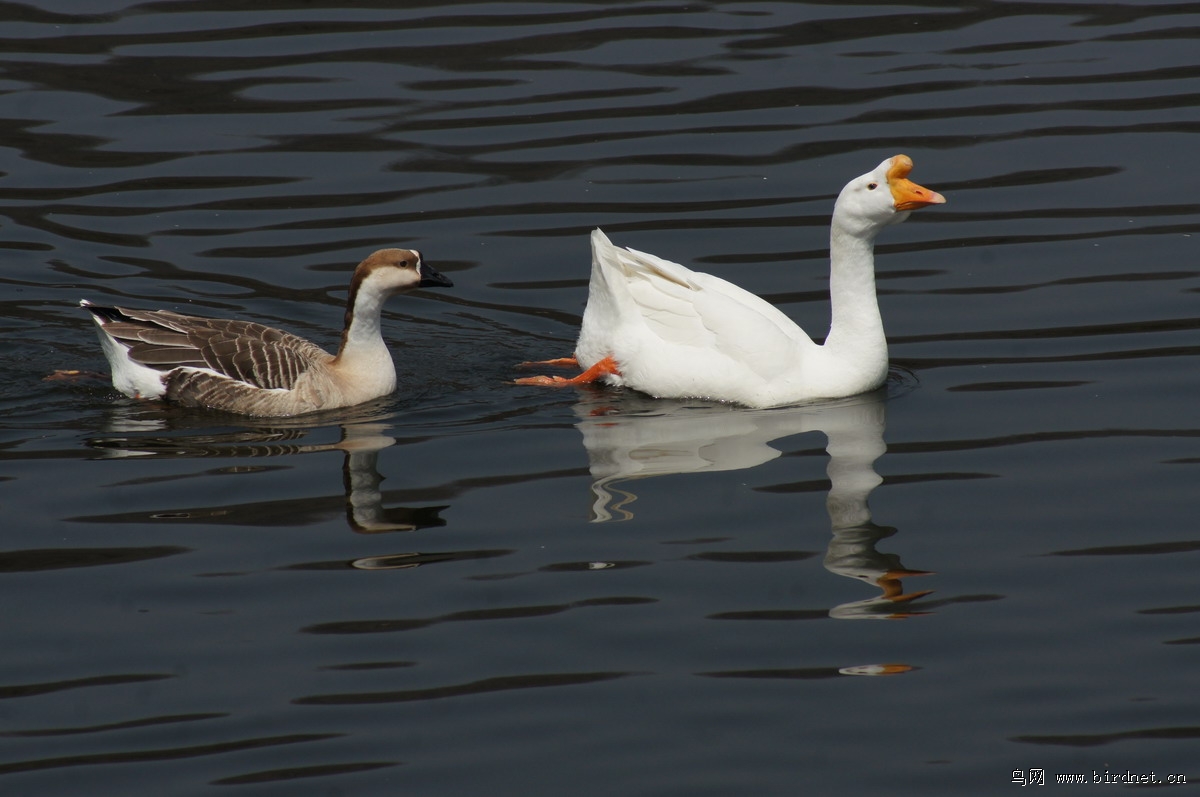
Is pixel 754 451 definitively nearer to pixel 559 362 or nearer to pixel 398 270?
pixel 559 362

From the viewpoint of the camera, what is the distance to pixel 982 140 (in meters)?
15.9

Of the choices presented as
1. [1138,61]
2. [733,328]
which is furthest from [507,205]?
[1138,61]

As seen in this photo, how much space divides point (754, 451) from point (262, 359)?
342cm

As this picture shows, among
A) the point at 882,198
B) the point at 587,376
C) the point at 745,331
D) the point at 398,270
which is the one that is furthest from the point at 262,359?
the point at 882,198

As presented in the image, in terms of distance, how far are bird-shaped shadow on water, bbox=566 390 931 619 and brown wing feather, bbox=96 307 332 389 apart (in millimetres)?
1992

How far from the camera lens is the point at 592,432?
1062 centimetres

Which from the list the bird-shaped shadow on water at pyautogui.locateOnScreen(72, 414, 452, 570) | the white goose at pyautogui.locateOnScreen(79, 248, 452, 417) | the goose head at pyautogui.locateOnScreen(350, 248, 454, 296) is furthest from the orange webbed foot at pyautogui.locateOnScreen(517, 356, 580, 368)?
the bird-shaped shadow on water at pyautogui.locateOnScreen(72, 414, 452, 570)

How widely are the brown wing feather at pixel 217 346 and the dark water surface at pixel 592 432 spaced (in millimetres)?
369

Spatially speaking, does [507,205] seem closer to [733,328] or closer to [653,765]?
[733,328]

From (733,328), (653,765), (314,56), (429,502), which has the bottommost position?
(653,765)

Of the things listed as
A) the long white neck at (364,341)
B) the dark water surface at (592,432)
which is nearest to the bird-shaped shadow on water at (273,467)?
the dark water surface at (592,432)

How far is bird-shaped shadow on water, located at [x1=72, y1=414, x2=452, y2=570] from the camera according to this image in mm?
8930

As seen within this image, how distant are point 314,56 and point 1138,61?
29.3 feet

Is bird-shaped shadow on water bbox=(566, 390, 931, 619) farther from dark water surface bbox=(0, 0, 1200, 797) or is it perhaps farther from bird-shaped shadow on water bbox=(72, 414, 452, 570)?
bird-shaped shadow on water bbox=(72, 414, 452, 570)
